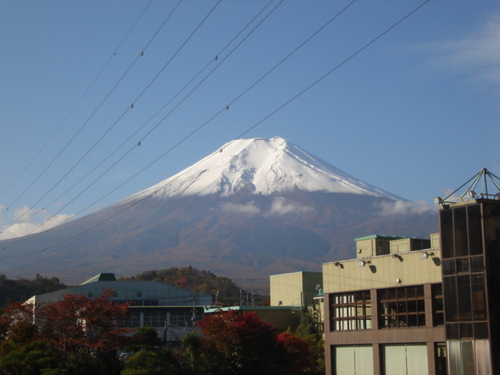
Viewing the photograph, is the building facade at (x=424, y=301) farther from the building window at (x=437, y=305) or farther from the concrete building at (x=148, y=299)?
the concrete building at (x=148, y=299)

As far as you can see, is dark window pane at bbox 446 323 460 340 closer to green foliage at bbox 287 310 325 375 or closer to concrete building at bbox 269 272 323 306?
green foliage at bbox 287 310 325 375

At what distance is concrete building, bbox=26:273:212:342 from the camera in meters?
75.0

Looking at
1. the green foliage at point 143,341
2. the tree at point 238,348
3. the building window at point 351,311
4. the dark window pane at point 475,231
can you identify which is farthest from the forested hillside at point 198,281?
the dark window pane at point 475,231

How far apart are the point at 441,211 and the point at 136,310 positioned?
49.1 metres

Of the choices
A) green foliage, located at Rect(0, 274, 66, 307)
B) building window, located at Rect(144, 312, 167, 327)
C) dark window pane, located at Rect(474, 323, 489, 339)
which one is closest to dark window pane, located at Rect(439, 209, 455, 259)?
dark window pane, located at Rect(474, 323, 489, 339)

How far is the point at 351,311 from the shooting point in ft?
126

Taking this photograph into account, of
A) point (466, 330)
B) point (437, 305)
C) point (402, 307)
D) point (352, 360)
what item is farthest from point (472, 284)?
point (352, 360)

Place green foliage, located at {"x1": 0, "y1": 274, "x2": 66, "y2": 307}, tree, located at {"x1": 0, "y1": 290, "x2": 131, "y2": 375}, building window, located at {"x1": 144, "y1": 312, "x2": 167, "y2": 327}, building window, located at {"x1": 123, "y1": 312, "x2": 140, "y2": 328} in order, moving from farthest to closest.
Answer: green foliage, located at {"x1": 0, "y1": 274, "x2": 66, "y2": 307}, building window, located at {"x1": 144, "y1": 312, "x2": 167, "y2": 327}, building window, located at {"x1": 123, "y1": 312, "x2": 140, "y2": 328}, tree, located at {"x1": 0, "y1": 290, "x2": 131, "y2": 375}

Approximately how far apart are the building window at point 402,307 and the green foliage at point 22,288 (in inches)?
3159

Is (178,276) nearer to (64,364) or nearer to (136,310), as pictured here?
(136,310)

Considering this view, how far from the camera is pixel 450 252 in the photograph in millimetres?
31969

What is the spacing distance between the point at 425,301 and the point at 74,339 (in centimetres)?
1793

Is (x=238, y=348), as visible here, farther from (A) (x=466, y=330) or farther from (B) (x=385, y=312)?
(A) (x=466, y=330)

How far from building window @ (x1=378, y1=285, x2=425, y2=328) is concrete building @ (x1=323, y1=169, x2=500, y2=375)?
5 centimetres
